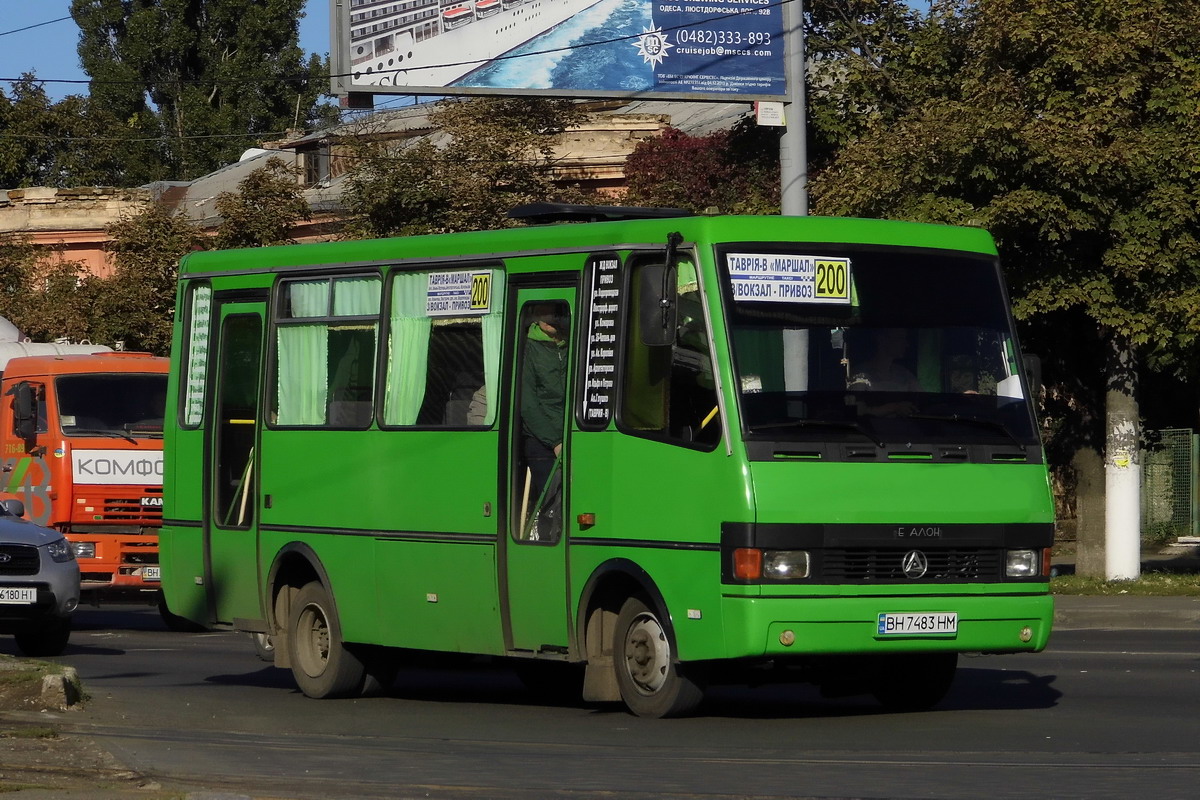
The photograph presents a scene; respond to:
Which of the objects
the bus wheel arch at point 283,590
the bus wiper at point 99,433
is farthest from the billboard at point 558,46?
the bus wheel arch at point 283,590

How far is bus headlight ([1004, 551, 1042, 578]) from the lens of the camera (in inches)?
436

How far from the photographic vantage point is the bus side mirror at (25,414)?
2172cm

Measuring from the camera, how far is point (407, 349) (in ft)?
42.0

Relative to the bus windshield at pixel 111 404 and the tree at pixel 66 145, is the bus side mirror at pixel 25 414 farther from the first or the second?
the tree at pixel 66 145

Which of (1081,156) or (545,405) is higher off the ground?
(1081,156)

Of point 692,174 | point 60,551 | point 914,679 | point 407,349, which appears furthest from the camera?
point 692,174

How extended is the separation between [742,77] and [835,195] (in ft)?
6.01

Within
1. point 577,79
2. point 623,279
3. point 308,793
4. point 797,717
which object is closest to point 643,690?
point 797,717

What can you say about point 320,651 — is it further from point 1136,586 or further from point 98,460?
point 1136,586

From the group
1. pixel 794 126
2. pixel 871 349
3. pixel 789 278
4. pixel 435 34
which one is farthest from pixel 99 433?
pixel 871 349

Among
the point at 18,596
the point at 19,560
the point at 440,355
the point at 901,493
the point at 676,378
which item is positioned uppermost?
the point at 440,355

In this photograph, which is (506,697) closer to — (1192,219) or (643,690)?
(643,690)

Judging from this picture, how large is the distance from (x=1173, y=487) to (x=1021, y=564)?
28514mm

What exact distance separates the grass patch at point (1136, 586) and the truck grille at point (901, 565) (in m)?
11.3
